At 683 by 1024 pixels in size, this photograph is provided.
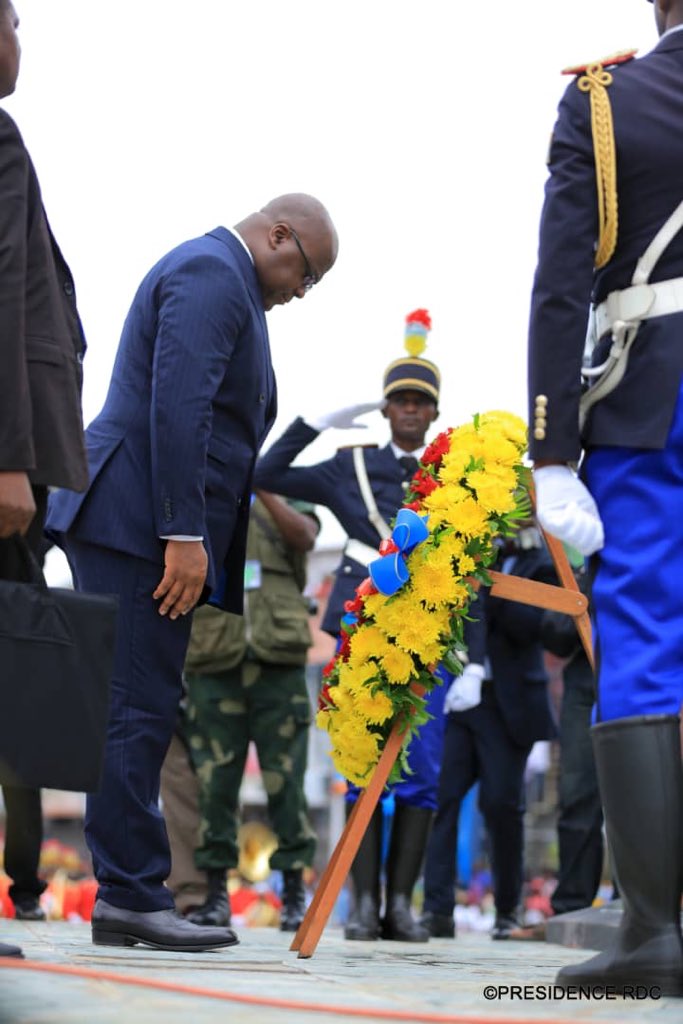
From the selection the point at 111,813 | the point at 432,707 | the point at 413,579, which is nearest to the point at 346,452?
the point at 432,707

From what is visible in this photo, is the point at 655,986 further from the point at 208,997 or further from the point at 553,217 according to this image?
the point at 553,217

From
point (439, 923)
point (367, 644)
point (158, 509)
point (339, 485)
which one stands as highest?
point (339, 485)

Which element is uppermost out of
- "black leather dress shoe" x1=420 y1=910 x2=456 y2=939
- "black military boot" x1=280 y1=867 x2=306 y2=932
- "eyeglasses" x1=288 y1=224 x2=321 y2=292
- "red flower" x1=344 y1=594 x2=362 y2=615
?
"eyeglasses" x1=288 y1=224 x2=321 y2=292

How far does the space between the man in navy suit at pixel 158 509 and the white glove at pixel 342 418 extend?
6.41ft

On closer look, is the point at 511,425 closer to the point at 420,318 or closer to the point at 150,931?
the point at 150,931

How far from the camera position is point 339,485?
7.15 m

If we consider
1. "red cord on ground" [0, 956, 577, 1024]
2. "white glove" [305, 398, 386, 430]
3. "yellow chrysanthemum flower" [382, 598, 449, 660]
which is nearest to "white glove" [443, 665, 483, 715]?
"white glove" [305, 398, 386, 430]

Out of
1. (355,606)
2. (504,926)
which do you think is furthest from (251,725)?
A: (355,606)

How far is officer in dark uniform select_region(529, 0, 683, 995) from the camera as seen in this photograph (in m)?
3.16

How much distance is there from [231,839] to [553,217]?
4499mm

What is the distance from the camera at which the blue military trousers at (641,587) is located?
320 centimetres

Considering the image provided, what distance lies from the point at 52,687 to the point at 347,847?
156 centimetres

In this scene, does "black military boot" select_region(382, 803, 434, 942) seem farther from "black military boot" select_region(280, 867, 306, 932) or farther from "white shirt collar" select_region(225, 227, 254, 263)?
"white shirt collar" select_region(225, 227, 254, 263)

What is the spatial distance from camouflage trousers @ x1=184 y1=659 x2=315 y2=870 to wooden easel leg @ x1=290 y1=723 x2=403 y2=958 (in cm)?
257
